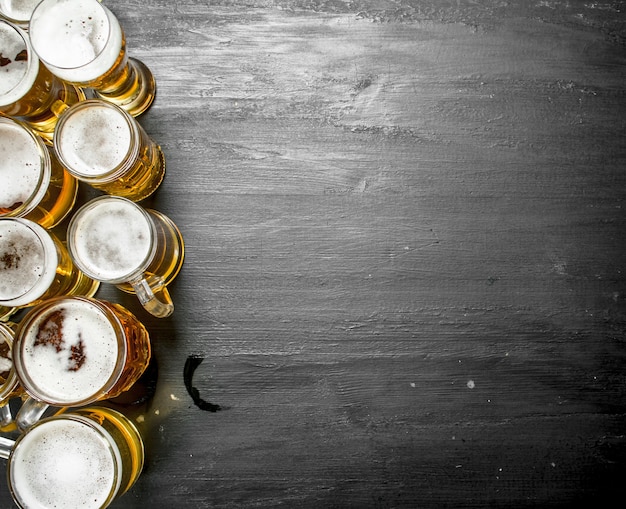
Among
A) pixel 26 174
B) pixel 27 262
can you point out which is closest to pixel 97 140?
pixel 26 174

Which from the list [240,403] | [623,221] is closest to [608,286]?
[623,221]

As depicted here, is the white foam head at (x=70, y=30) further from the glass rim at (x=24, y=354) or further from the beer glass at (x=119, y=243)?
the glass rim at (x=24, y=354)

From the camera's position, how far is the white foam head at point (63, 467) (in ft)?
3.36

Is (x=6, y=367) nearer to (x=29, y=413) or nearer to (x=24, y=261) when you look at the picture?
(x=29, y=413)

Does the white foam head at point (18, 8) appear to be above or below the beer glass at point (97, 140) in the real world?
above

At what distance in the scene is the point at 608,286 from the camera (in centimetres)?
117

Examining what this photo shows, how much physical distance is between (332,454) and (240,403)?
0.21 metres

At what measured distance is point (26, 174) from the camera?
42.6 inches

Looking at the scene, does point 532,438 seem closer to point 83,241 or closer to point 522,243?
point 522,243

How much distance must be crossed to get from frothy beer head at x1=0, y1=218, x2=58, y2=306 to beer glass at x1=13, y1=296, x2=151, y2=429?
1.6 inches

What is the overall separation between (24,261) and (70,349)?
179 millimetres

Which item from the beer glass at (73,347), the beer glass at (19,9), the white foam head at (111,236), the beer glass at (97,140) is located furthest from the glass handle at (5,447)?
the beer glass at (19,9)

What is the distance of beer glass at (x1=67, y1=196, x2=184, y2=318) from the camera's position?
1.03 metres

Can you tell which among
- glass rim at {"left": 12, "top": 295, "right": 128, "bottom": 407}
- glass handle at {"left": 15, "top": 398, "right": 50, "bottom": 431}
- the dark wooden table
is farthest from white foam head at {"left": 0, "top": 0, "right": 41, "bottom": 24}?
glass handle at {"left": 15, "top": 398, "right": 50, "bottom": 431}
